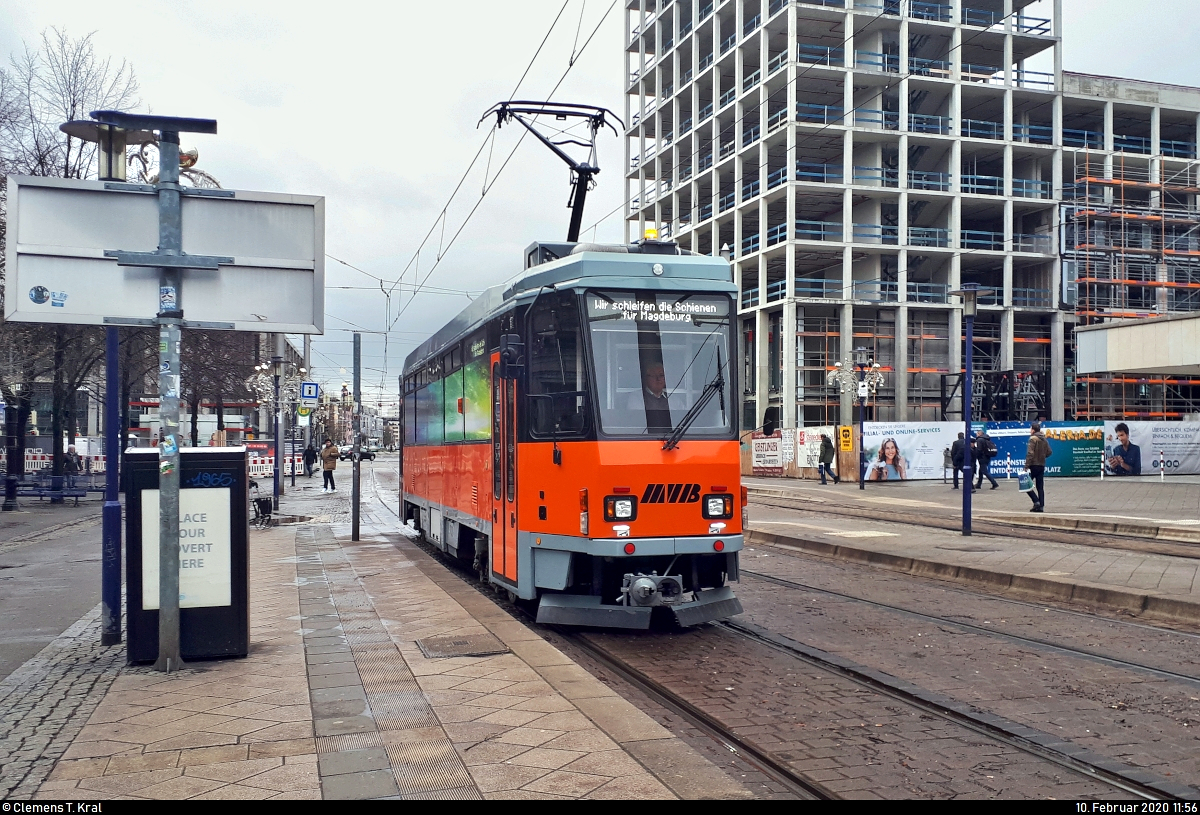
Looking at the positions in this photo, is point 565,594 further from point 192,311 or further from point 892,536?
point 892,536

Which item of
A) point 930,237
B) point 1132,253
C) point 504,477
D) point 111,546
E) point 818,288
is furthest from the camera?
point 1132,253

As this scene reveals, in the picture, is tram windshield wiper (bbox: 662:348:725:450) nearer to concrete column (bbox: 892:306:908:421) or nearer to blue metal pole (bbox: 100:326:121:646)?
blue metal pole (bbox: 100:326:121:646)

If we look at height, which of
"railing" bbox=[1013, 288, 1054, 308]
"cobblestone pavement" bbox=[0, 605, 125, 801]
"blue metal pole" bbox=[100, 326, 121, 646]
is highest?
"railing" bbox=[1013, 288, 1054, 308]

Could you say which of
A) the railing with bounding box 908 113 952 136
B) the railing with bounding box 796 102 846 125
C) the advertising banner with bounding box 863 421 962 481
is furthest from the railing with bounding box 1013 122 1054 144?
the advertising banner with bounding box 863 421 962 481

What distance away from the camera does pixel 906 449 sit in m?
34.8

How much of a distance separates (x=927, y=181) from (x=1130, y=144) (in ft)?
48.4

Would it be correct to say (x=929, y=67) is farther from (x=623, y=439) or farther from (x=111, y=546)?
(x=111, y=546)

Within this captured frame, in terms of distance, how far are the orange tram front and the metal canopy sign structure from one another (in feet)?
7.12

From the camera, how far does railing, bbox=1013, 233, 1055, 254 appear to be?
52.7 m

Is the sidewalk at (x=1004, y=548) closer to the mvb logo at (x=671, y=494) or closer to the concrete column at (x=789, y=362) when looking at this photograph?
the mvb logo at (x=671, y=494)

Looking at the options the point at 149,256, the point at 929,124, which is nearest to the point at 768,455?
the point at 929,124

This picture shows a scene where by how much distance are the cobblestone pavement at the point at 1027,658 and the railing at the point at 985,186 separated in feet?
146

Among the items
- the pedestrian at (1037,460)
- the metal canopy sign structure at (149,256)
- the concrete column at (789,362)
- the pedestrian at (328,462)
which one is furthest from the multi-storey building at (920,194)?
the metal canopy sign structure at (149,256)

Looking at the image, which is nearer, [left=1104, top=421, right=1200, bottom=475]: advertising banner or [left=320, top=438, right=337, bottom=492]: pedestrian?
[left=320, top=438, right=337, bottom=492]: pedestrian
